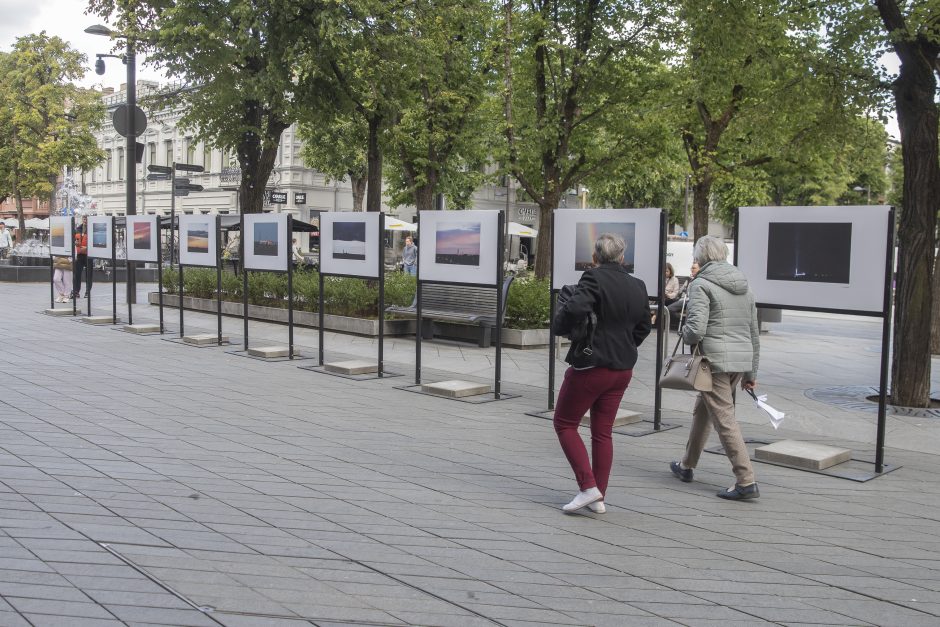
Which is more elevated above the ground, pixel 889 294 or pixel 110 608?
pixel 889 294

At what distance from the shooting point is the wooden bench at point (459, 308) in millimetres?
14180

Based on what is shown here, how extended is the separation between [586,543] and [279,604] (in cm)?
185

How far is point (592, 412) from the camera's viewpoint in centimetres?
582

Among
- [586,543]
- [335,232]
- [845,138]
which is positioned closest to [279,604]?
[586,543]

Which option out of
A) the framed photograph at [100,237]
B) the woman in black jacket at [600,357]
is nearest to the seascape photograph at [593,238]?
the woman in black jacket at [600,357]

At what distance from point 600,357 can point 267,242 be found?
8840mm

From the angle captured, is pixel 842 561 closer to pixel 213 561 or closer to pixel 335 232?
pixel 213 561

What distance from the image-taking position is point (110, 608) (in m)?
4.03

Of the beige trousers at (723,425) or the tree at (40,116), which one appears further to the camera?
the tree at (40,116)

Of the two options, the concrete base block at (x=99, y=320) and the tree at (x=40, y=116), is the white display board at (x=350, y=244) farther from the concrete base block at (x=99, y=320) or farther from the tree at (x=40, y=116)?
the tree at (x=40, y=116)

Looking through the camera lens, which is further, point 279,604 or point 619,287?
point 619,287

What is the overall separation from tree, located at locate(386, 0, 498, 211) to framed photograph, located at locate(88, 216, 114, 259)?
5945 millimetres

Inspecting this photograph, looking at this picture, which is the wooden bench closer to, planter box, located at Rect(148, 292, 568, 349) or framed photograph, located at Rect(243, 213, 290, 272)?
planter box, located at Rect(148, 292, 568, 349)

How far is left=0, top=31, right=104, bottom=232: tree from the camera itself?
4181cm
